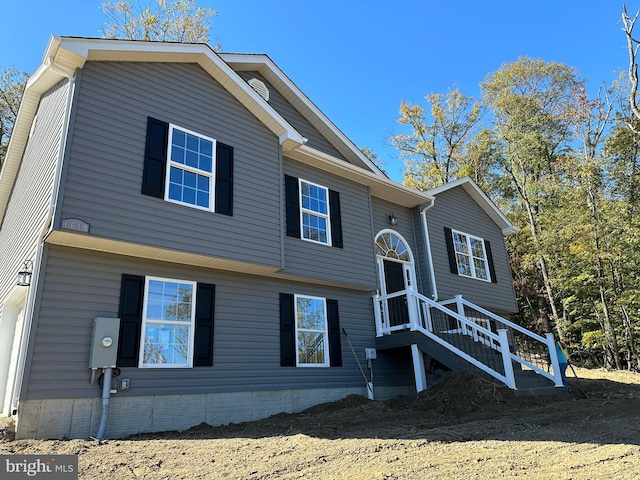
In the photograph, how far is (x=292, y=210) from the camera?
9.41 metres

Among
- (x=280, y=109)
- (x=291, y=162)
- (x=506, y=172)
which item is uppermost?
(x=506, y=172)

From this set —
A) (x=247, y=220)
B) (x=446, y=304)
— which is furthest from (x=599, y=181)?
(x=247, y=220)

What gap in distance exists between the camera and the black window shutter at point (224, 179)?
A: 797cm

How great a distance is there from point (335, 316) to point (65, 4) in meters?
12.0

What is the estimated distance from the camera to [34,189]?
7984 mm

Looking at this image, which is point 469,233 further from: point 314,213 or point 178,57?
point 178,57

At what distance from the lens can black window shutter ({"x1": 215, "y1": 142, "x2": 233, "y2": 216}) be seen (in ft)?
26.2

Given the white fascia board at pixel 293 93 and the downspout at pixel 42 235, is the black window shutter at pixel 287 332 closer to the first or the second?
the downspout at pixel 42 235

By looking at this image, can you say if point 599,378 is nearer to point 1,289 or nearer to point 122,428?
point 122,428

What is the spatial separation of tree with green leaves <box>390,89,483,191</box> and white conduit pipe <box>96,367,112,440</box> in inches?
807

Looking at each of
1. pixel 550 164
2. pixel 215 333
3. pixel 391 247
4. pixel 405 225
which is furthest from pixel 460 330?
pixel 550 164

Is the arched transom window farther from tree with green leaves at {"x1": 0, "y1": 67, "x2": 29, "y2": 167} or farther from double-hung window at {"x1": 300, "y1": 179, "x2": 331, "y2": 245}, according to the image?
tree with green leaves at {"x1": 0, "y1": 67, "x2": 29, "y2": 167}

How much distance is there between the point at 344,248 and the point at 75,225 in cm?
561

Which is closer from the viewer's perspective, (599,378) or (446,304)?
(446,304)
